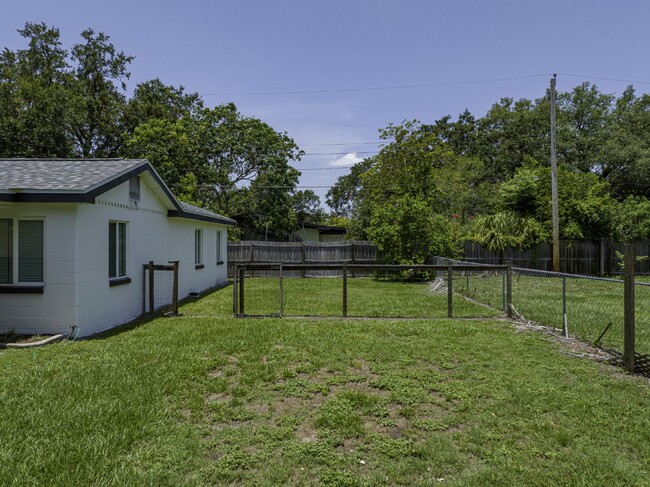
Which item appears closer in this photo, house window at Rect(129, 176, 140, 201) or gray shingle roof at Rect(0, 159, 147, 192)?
gray shingle roof at Rect(0, 159, 147, 192)

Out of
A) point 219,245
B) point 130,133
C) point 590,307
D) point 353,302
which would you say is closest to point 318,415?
point 353,302

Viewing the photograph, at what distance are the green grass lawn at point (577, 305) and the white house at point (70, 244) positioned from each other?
815 centimetres

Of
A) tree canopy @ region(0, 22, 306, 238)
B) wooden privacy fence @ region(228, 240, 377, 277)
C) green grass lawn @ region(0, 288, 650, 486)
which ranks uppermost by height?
tree canopy @ region(0, 22, 306, 238)

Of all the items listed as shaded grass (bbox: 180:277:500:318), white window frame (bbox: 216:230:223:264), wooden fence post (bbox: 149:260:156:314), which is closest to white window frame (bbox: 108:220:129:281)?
wooden fence post (bbox: 149:260:156:314)

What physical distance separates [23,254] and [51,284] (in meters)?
0.70

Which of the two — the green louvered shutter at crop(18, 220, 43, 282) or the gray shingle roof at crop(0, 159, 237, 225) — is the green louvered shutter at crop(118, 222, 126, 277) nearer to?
the gray shingle roof at crop(0, 159, 237, 225)

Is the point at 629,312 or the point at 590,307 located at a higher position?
the point at 629,312

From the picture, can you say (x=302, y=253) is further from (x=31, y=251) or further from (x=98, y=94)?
(x=98, y=94)

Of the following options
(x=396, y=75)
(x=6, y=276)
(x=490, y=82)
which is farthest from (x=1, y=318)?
(x=490, y=82)

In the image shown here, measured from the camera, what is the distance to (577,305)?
962 cm

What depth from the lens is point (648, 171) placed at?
24.9m

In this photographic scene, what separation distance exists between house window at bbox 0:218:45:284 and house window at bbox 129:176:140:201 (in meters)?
2.02

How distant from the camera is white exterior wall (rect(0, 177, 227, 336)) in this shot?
6.72 meters

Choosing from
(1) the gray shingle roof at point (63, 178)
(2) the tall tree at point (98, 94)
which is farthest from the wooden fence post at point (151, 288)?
(2) the tall tree at point (98, 94)
